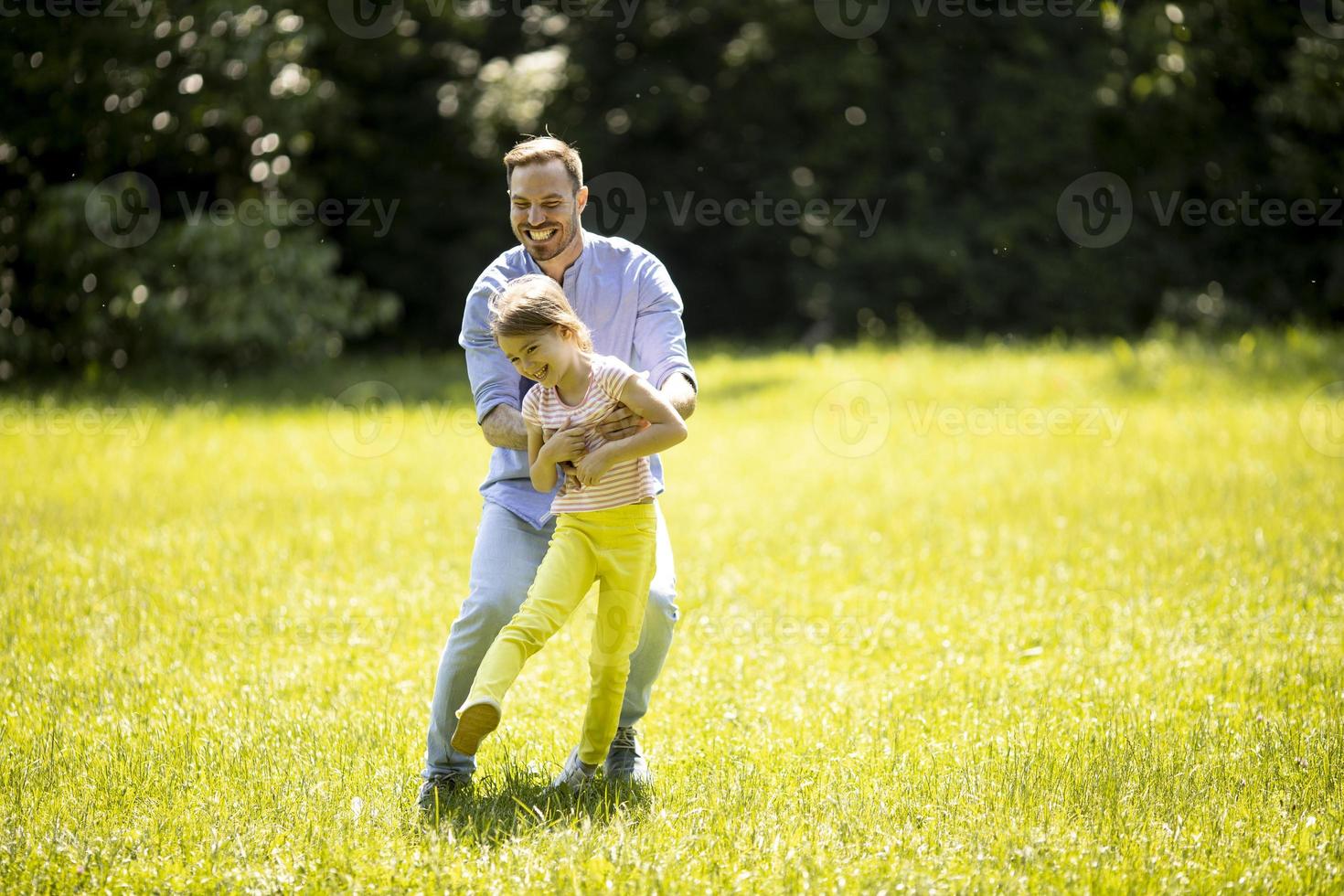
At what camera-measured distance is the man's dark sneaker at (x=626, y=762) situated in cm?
446

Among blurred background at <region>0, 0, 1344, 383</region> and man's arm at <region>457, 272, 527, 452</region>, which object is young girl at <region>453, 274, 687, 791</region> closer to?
man's arm at <region>457, 272, 527, 452</region>

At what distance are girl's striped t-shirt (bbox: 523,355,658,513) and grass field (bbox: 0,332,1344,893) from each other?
100 cm

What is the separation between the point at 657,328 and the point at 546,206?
562 millimetres

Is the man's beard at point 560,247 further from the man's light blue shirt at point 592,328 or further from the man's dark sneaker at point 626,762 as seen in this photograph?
the man's dark sneaker at point 626,762

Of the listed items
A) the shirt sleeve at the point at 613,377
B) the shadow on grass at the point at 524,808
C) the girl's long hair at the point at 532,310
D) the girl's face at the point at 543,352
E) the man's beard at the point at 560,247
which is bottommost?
the shadow on grass at the point at 524,808

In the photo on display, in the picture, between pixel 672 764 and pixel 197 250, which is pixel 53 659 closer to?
pixel 672 764

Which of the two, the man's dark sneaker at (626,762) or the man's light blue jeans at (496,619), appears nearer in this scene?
the man's light blue jeans at (496,619)

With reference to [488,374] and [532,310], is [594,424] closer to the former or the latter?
[532,310]

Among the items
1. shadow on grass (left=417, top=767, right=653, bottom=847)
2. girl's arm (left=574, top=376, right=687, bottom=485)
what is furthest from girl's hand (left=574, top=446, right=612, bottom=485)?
shadow on grass (left=417, top=767, right=653, bottom=847)

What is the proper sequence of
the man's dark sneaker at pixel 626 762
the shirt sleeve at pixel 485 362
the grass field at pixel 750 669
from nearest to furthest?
1. the grass field at pixel 750 669
2. the shirt sleeve at pixel 485 362
3. the man's dark sneaker at pixel 626 762

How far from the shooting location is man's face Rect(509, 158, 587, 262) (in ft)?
13.8

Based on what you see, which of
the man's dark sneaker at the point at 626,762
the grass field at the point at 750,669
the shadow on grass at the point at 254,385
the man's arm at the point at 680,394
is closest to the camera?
the grass field at the point at 750,669

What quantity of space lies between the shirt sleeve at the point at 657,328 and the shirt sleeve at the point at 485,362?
456 millimetres

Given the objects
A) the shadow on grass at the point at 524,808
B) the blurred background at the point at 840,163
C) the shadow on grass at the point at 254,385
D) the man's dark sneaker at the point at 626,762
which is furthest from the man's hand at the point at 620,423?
the blurred background at the point at 840,163
